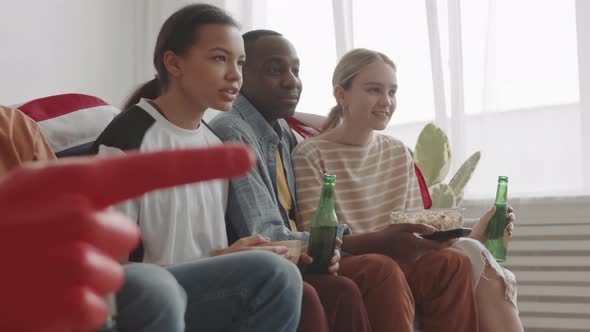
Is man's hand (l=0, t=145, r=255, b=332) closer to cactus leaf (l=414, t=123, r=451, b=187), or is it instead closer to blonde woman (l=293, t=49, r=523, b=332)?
blonde woman (l=293, t=49, r=523, b=332)

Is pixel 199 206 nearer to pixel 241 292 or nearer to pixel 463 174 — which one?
pixel 241 292

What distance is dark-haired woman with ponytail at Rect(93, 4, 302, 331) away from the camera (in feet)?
3.56

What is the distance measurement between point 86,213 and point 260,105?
55.1 inches

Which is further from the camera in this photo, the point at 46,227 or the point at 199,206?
the point at 199,206

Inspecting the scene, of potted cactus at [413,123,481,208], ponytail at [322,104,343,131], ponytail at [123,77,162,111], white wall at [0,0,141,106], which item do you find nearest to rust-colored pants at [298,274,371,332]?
ponytail at [123,77,162,111]

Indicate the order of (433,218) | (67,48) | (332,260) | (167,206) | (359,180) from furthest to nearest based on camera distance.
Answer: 1. (67,48)
2. (359,180)
3. (433,218)
4. (332,260)
5. (167,206)

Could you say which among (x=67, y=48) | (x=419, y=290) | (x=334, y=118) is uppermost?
(x=67, y=48)

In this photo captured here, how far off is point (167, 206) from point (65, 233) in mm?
990

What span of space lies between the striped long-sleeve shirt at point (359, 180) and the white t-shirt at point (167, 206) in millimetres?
345

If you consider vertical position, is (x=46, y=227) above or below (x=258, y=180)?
above

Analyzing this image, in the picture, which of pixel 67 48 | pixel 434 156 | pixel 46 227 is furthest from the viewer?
pixel 67 48

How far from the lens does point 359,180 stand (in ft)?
5.87

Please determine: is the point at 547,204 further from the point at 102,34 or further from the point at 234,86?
the point at 102,34

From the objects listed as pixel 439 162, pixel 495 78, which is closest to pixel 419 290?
pixel 439 162
